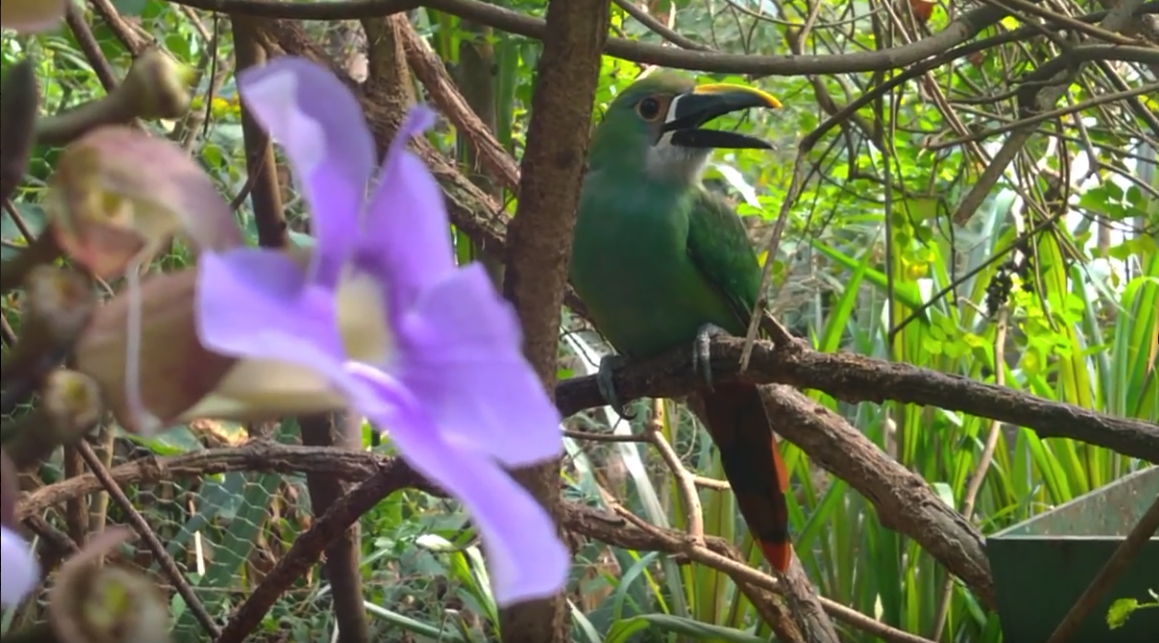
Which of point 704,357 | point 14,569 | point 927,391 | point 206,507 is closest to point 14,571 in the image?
point 14,569

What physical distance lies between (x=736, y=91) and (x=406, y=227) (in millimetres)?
1126

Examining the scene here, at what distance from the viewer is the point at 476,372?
0.52ft

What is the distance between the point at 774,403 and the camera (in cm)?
112

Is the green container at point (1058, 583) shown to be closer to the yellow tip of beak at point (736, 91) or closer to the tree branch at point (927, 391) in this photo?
the tree branch at point (927, 391)

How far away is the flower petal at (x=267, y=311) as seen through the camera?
0.37ft

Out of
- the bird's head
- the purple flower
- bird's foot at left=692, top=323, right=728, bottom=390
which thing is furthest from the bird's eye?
the purple flower

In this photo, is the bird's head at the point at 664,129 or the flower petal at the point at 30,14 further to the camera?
the bird's head at the point at 664,129

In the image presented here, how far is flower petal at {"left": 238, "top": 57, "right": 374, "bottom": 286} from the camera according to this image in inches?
5.5

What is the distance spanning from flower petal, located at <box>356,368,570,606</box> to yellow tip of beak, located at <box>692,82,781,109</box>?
107 centimetres

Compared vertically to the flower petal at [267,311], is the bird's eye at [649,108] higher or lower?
lower

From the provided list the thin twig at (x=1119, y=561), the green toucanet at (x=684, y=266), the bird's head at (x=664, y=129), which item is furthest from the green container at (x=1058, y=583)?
the bird's head at (x=664, y=129)

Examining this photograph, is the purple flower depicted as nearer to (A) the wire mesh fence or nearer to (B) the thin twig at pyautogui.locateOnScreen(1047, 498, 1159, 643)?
(B) the thin twig at pyautogui.locateOnScreen(1047, 498, 1159, 643)

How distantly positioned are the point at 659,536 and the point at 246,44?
0.57 meters

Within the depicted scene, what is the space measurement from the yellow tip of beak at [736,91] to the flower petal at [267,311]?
1071 millimetres
